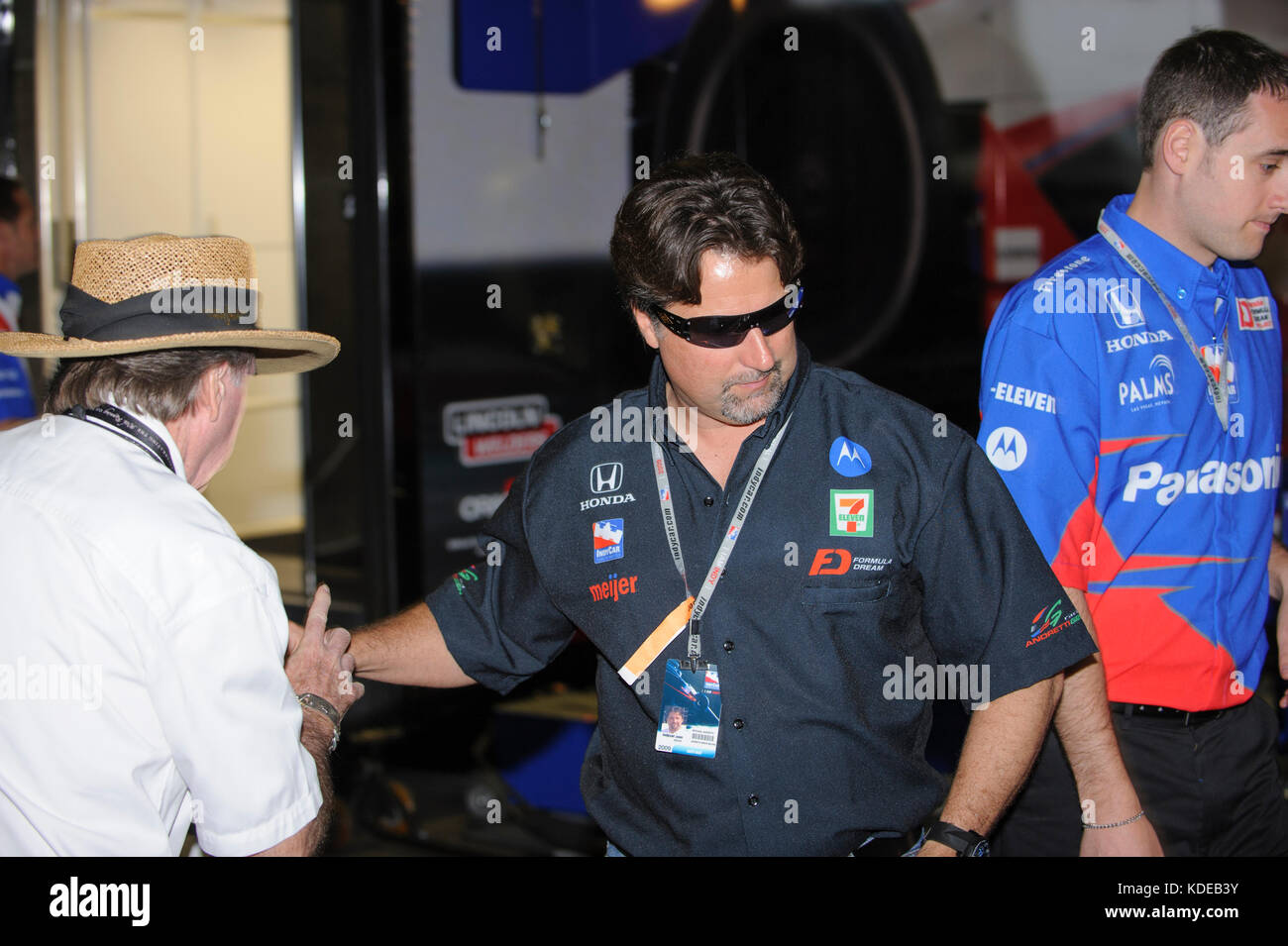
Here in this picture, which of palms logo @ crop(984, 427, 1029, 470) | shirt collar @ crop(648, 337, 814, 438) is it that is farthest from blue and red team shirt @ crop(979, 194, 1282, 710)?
shirt collar @ crop(648, 337, 814, 438)

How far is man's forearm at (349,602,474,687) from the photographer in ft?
7.15

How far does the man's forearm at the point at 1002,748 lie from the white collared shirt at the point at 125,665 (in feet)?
3.18

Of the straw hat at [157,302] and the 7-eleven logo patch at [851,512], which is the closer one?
the straw hat at [157,302]

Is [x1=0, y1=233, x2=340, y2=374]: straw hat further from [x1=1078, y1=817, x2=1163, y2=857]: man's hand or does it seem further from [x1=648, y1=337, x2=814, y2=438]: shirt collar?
[x1=1078, y1=817, x2=1163, y2=857]: man's hand

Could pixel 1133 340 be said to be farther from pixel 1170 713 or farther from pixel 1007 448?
pixel 1170 713

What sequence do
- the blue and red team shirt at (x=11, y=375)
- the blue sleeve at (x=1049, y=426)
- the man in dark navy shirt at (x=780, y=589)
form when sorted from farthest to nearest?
the blue and red team shirt at (x=11, y=375) < the blue sleeve at (x=1049, y=426) < the man in dark navy shirt at (x=780, y=589)

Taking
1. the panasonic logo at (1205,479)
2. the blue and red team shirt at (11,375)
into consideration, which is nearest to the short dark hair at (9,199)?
the blue and red team shirt at (11,375)

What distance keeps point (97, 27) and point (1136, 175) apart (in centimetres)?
382

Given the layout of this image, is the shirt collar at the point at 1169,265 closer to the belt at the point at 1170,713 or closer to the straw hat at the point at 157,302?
the belt at the point at 1170,713

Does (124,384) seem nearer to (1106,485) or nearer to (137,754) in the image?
(137,754)

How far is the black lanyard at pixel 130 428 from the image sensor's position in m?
1.67

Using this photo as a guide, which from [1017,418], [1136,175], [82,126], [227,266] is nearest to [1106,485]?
[1017,418]

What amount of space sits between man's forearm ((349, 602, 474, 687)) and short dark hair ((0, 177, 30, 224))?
3011 millimetres
